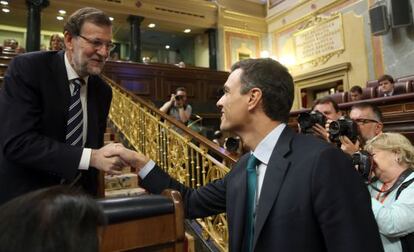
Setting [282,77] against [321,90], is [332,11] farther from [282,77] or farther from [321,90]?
[282,77]

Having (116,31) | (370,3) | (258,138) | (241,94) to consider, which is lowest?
(258,138)

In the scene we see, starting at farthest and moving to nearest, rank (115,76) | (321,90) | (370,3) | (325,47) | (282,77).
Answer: (321,90), (325,47), (115,76), (370,3), (282,77)

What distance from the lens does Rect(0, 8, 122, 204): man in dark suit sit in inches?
46.4

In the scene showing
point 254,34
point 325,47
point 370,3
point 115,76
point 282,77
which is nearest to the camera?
point 282,77

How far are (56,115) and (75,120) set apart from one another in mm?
79

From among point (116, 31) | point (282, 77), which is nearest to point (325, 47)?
point (116, 31)

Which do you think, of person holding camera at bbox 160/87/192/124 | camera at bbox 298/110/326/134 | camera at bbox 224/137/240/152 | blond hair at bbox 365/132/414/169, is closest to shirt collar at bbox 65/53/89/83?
camera at bbox 298/110/326/134

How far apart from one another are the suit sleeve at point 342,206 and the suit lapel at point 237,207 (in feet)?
0.86

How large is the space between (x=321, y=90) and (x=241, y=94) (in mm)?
9648

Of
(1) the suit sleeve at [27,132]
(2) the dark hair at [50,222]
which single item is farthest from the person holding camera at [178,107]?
(2) the dark hair at [50,222]

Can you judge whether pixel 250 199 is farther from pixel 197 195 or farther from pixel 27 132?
pixel 27 132

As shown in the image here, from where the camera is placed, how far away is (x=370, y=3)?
8312 millimetres

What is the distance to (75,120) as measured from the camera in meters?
1.33

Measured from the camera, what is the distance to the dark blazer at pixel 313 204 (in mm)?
943
